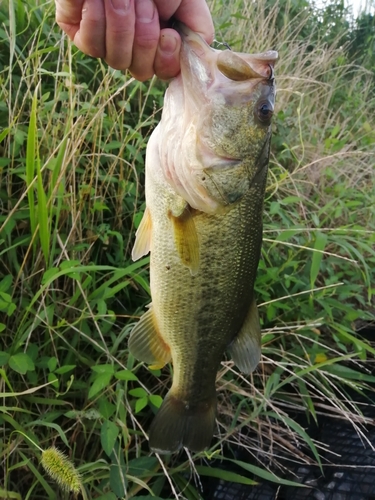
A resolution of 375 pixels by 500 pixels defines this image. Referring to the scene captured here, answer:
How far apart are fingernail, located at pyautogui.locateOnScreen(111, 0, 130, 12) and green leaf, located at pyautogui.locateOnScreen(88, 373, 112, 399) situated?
43.4 inches

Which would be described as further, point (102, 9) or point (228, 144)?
point (228, 144)

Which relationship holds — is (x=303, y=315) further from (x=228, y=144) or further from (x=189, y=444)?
(x=228, y=144)

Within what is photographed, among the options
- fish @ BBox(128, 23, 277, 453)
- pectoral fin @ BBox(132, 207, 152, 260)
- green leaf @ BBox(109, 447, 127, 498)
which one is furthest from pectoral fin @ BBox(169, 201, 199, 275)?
green leaf @ BBox(109, 447, 127, 498)

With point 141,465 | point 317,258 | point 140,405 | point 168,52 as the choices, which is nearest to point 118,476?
point 141,465

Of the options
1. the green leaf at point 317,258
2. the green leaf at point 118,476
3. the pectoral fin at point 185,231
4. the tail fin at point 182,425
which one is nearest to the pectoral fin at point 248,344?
the tail fin at point 182,425

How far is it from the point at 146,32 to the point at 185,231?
1.71 ft

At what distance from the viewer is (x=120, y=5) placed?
111 cm

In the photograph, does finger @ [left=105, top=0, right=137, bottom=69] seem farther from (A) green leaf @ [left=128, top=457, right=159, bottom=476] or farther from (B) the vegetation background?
(A) green leaf @ [left=128, top=457, right=159, bottom=476]

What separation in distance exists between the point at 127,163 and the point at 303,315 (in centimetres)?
112

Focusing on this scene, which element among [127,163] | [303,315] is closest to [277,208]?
[303,315]

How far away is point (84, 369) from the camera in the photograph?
1836 millimetres

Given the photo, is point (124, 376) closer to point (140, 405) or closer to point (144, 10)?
point (140, 405)

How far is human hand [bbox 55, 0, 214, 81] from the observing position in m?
1.12

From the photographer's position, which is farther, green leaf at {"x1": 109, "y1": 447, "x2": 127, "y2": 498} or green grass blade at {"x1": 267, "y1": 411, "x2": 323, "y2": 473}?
green grass blade at {"x1": 267, "y1": 411, "x2": 323, "y2": 473}
